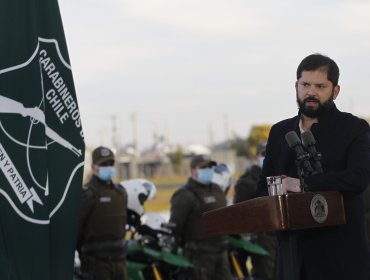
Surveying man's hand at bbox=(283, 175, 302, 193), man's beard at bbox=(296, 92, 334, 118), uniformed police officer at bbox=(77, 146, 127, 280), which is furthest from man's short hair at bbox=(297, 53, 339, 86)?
uniformed police officer at bbox=(77, 146, 127, 280)

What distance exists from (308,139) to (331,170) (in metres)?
0.30

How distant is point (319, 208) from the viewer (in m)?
4.02

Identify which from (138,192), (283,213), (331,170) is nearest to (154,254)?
(138,192)

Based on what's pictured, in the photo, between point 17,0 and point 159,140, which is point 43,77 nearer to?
point 17,0

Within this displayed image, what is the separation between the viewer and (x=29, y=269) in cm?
441

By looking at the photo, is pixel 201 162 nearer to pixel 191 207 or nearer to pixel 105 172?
pixel 191 207

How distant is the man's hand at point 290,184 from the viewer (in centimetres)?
410

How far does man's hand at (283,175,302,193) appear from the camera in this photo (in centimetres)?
410

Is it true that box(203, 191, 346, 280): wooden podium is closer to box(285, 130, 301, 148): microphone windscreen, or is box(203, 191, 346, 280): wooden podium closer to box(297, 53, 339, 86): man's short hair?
box(285, 130, 301, 148): microphone windscreen

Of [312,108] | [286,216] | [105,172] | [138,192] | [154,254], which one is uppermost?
[312,108]

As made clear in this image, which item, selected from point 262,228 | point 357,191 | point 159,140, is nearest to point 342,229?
point 357,191

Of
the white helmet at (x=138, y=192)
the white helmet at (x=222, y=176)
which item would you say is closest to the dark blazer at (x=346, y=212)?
the white helmet at (x=138, y=192)

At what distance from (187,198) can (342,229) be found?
6398 millimetres

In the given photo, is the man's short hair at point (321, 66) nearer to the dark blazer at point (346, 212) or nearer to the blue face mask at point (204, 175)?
the dark blazer at point (346, 212)
